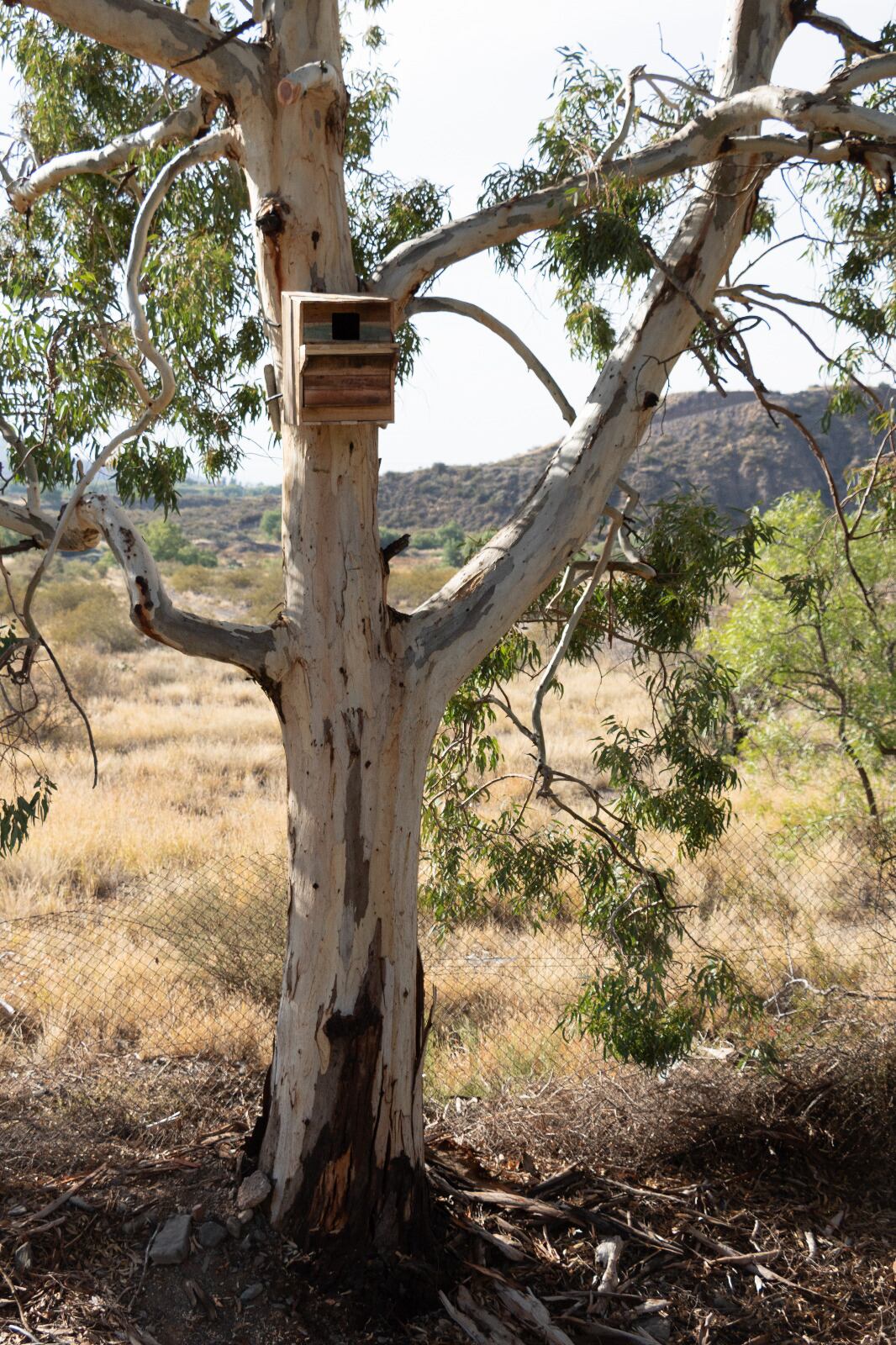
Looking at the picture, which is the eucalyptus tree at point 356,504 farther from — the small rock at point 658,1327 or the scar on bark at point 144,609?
the small rock at point 658,1327

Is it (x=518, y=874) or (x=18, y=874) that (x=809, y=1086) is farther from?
(x=18, y=874)

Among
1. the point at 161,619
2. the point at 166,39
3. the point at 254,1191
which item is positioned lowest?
the point at 254,1191

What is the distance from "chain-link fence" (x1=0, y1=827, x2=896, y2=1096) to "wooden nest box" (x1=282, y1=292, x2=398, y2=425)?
3036 millimetres

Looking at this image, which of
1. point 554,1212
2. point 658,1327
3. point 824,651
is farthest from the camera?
point 824,651

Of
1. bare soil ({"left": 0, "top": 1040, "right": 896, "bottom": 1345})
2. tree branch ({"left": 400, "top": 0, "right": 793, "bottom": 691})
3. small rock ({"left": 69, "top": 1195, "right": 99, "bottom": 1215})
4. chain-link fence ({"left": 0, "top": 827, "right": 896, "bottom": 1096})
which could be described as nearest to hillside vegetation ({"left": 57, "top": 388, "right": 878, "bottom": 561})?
chain-link fence ({"left": 0, "top": 827, "right": 896, "bottom": 1096})

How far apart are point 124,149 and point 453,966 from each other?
16.6 feet

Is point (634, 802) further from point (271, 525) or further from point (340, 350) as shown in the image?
point (271, 525)

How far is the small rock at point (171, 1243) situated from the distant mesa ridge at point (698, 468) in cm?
3069

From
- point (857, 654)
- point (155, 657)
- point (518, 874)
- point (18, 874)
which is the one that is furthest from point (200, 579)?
point (518, 874)

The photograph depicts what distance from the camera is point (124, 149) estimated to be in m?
4.05

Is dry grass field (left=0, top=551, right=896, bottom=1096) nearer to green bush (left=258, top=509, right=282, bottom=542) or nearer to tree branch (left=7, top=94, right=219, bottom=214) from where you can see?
tree branch (left=7, top=94, right=219, bottom=214)

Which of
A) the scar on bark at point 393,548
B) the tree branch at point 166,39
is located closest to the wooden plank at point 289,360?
the scar on bark at point 393,548

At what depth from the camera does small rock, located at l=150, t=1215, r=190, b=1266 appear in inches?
142

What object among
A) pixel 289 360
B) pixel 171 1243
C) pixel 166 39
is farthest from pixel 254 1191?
pixel 166 39
